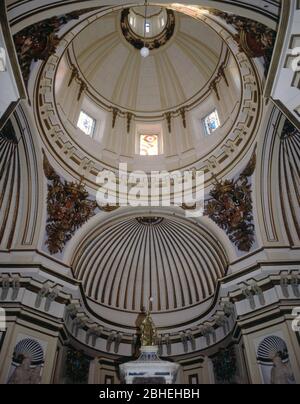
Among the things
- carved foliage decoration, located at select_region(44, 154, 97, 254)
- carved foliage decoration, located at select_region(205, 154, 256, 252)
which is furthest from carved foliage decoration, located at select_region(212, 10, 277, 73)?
carved foliage decoration, located at select_region(44, 154, 97, 254)

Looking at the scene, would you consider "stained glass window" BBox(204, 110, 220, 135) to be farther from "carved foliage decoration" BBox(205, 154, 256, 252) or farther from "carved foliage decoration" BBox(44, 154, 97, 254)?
"carved foliage decoration" BBox(44, 154, 97, 254)

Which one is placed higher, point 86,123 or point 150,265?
point 86,123

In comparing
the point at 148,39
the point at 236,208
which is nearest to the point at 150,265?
the point at 236,208

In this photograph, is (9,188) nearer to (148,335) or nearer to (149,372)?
(148,335)

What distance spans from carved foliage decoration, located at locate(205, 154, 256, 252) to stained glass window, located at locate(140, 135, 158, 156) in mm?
4359

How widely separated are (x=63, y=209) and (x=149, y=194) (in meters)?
3.92

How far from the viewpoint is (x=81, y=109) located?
16.5 m

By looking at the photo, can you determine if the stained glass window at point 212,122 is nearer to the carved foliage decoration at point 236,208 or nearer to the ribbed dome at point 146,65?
the ribbed dome at point 146,65

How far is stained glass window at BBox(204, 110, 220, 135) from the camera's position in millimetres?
16109

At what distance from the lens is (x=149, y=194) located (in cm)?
1543

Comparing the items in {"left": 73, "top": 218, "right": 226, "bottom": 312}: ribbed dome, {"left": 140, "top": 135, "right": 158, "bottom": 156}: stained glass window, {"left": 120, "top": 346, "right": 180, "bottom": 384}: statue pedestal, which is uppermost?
{"left": 140, "top": 135, "right": 158, "bottom": 156}: stained glass window

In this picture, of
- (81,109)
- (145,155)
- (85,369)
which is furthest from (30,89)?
(85,369)

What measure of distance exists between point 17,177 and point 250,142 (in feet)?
29.6

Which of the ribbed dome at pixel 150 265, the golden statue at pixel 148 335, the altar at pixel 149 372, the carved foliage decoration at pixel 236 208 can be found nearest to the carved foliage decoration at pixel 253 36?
the carved foliage decoration at pixel 236 208
